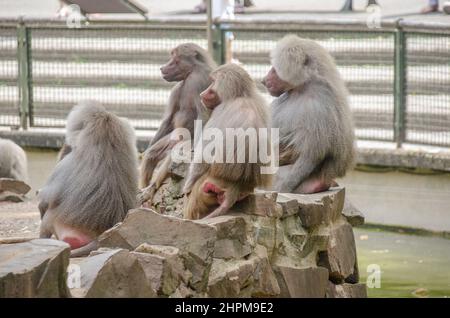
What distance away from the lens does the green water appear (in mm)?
9828

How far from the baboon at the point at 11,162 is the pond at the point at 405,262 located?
3.27m

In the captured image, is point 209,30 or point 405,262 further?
point 209,30

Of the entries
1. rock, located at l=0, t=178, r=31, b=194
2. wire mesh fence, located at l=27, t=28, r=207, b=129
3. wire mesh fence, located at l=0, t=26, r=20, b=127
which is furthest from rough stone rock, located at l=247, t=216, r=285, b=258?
wire mesh fence, located at l=0, t=26, r=20, b=127

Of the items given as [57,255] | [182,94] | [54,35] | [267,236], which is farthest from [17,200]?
[57,255]

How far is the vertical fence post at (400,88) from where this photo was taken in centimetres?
1252

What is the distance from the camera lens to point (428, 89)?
12.5m

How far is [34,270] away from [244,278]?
1957mm

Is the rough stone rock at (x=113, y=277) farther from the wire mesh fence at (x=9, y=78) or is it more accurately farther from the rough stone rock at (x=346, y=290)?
the wire mesh fence at (x=9, y=78)

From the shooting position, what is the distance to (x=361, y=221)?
30.0 ft

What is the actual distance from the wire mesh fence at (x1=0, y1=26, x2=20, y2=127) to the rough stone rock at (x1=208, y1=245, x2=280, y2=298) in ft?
23.1

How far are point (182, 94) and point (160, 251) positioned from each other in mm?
3427

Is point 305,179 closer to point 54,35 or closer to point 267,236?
point 267,236

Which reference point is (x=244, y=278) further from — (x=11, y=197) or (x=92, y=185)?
(x=11, y=197)

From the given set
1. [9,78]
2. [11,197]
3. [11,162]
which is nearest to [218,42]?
[9,78]
